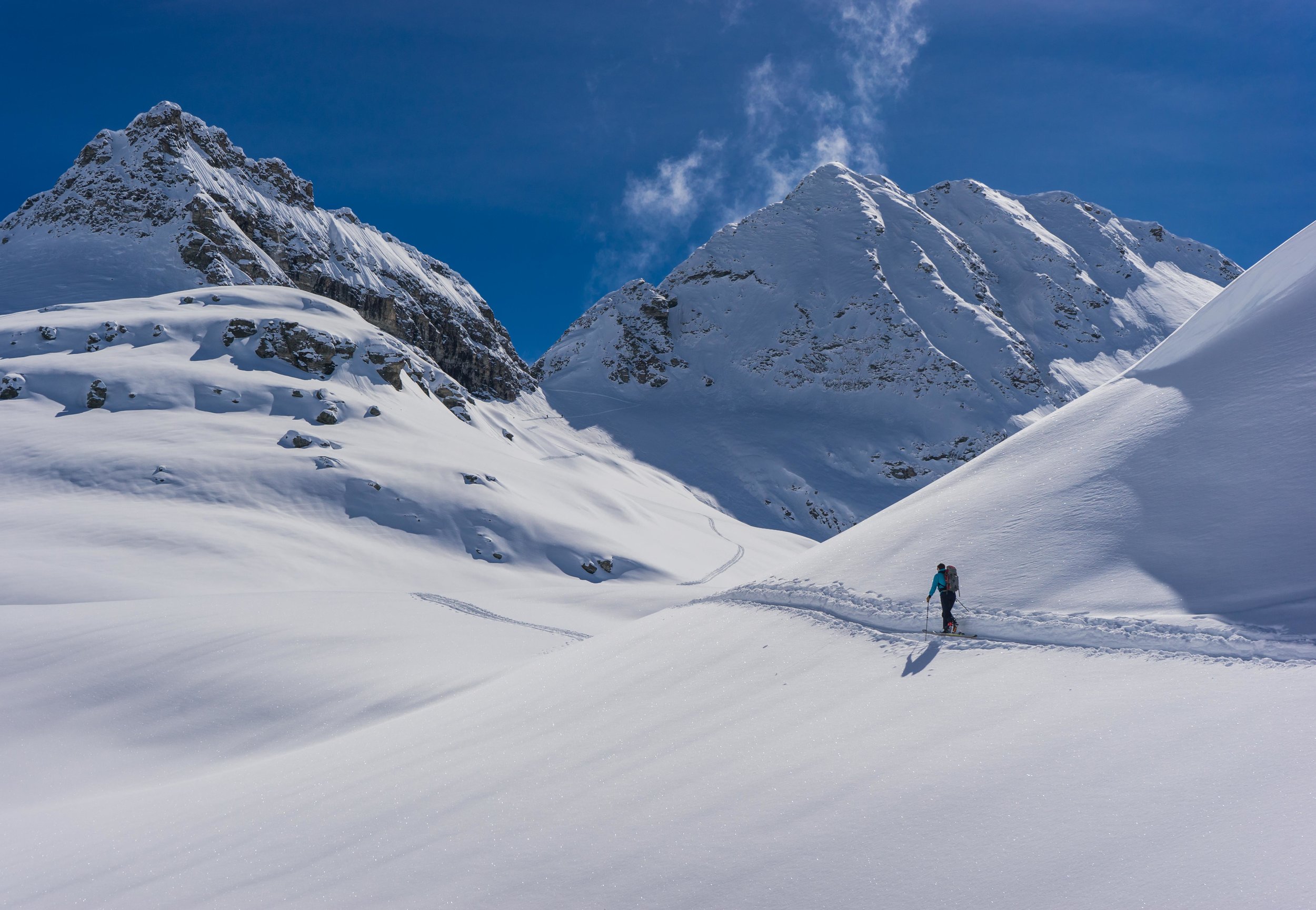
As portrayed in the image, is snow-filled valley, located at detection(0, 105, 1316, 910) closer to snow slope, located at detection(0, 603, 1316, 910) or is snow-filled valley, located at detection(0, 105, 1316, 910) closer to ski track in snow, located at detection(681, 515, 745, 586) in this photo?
snow slope, located at detection(0, 603, 1316, 910)

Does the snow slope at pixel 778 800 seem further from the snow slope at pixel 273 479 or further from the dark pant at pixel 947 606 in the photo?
the snow slope at pixel 273 479

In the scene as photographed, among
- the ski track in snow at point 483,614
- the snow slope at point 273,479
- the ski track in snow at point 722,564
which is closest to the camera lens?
the ski track in snow at point 483,614

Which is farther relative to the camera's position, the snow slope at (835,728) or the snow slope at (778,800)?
the snow slope at (835,728)

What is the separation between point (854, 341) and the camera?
110 meters

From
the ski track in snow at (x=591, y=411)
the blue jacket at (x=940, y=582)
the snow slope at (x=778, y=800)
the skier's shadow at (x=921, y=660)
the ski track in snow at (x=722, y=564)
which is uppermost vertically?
the ski track in snow at (x=591, y=411)

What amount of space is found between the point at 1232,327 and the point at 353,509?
119ft

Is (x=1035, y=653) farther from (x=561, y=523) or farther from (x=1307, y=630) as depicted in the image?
(x=561, y=523)

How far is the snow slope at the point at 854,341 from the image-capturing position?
3484 inches

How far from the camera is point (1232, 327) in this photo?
1343 centimetres

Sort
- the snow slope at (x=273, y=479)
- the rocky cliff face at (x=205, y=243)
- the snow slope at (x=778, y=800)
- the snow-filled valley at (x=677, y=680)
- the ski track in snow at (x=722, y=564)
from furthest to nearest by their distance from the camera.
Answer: the rocky cliff face at (x=205, y=243) < the ski track in snow at (x=722, y=564) < the snow slope at (x=273, y=479) < the snow-filled valley at (x=677, y=680) < the snow slope at (x=778, y=800)

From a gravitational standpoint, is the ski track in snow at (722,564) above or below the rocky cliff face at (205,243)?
→ below

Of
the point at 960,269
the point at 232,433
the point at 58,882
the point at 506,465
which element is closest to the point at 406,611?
the point at 58,882

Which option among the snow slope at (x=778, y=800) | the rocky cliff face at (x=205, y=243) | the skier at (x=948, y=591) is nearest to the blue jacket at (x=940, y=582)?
the skier at (x=948, y=591)

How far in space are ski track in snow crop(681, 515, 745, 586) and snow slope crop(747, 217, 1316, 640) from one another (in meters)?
27.6
